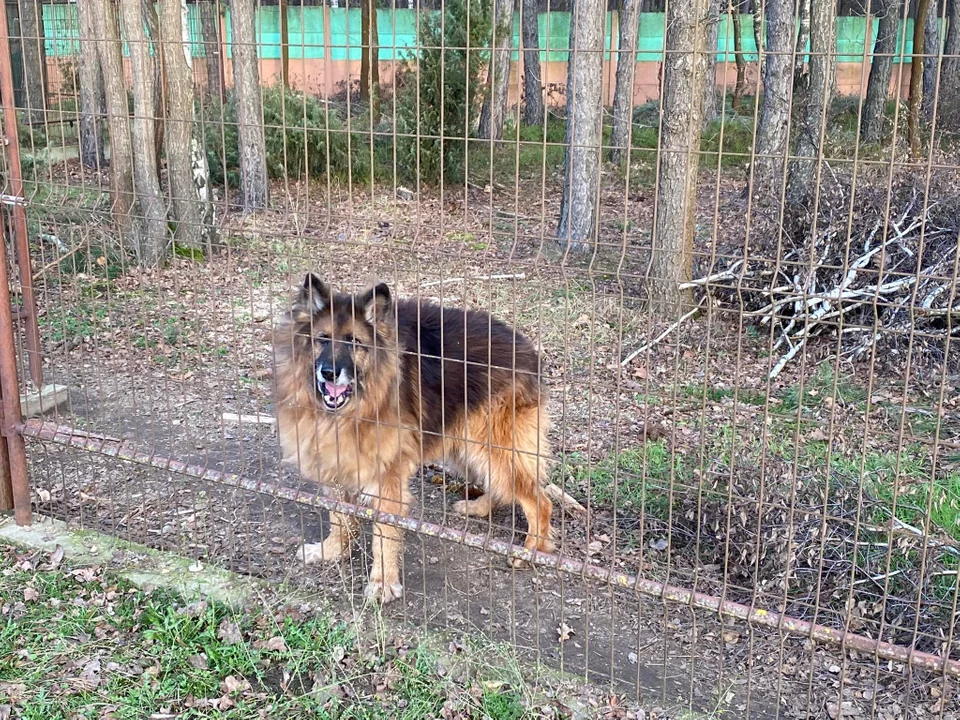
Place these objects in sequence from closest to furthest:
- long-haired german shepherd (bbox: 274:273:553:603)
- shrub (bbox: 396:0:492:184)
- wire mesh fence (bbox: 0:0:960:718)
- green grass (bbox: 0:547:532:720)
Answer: wire mesh fence (bbox: 0:0:960:718) < green grass (bbox: 0:547:532:720) < long-haired german shepherd (bbox: 274:273:553:603) < shrub (bbox: 396:0:492:184)

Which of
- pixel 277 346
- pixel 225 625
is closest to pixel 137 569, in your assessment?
pixel 225 625

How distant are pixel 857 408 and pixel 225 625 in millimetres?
5277

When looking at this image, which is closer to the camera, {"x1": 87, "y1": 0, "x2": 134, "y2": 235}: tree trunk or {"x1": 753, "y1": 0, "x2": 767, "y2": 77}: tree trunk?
{"x1": 753, "y1": 0, "x2": 767, "y2": 77}: tree trunk

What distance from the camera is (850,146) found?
44.4 ft

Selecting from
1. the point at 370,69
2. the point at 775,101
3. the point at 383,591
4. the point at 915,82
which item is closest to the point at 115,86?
the point at 370,69

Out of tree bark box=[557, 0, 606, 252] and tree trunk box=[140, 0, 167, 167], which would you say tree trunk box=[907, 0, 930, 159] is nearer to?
tree bark box=[557, 0, 606, 252]

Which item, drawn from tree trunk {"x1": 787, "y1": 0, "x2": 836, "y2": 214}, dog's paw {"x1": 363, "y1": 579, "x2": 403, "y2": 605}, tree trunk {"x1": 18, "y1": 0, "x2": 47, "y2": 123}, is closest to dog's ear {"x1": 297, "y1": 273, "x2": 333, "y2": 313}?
dog's paw {"x1": 363, "y1": 579, "x2": 403, "y2": 605}

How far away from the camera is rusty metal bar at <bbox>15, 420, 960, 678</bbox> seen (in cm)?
340

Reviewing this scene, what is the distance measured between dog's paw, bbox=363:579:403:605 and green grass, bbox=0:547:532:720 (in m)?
0.35

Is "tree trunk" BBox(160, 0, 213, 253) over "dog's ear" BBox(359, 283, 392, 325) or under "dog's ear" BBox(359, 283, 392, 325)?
over

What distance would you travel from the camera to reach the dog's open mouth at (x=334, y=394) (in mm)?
4797

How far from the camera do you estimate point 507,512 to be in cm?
607

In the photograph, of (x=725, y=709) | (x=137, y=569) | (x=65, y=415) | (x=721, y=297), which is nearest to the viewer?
(x=725, y=709)

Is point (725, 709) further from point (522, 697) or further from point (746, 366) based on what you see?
point (746, 366)
